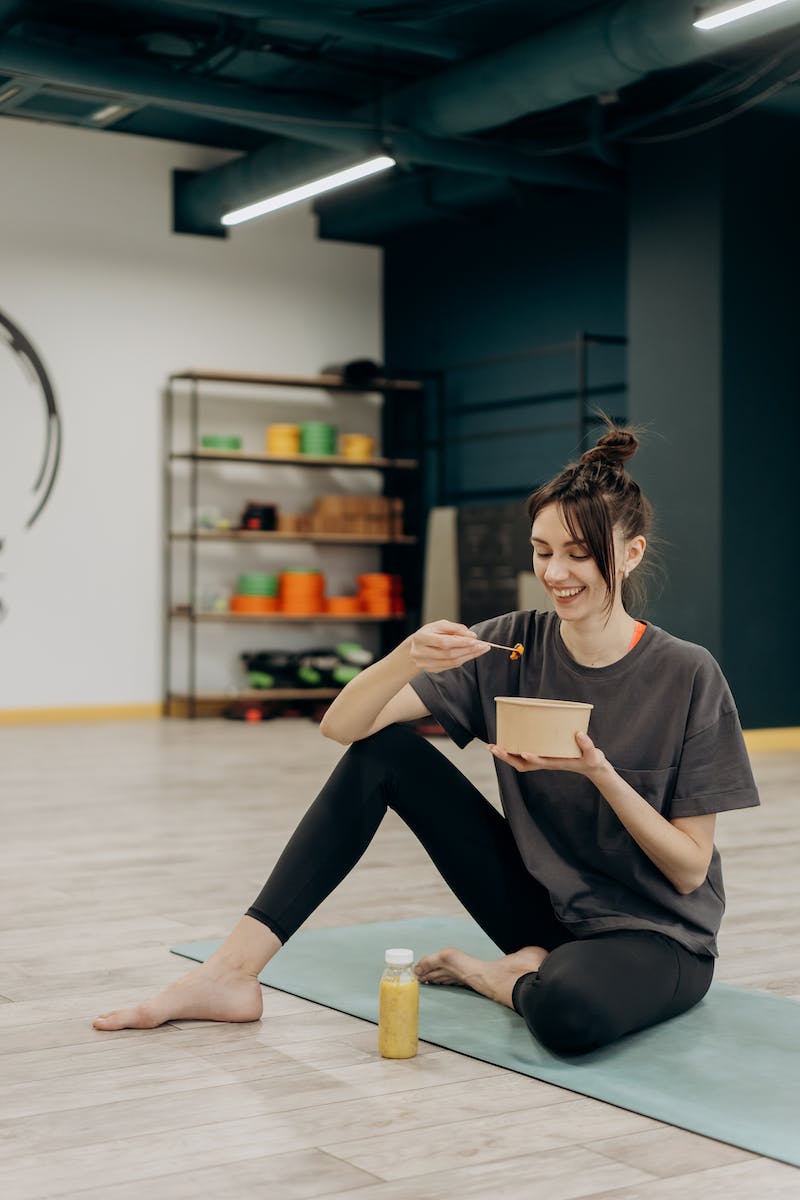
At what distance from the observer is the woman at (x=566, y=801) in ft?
6.91

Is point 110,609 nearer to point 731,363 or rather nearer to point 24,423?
point 24,423

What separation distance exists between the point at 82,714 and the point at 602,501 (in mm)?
7016

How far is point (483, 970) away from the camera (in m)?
2.47

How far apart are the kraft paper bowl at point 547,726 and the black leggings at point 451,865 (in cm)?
32

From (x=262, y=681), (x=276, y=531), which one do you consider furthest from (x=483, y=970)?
(x=276, y=531)

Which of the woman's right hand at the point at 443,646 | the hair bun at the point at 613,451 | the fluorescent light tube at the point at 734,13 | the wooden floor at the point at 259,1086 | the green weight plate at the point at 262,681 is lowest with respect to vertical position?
the wooden floor at the point at 259,1086

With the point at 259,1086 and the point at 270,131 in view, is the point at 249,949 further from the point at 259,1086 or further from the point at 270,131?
the point at 270,131

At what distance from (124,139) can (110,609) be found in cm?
276

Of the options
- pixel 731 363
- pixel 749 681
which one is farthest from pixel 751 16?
pixel 749 681

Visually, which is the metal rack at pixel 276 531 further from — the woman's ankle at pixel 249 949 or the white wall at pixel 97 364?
the woman's ankle at pixel 249 949

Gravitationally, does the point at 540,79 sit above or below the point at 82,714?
above

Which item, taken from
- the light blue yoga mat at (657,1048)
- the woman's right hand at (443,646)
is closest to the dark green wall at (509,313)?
the light blue yoga mat at (657,1048)

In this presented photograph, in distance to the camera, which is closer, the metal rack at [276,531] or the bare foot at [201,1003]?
the bare foot at [201,1003]

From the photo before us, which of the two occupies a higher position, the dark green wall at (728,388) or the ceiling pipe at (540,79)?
the ceiling pipe at (540,79)
